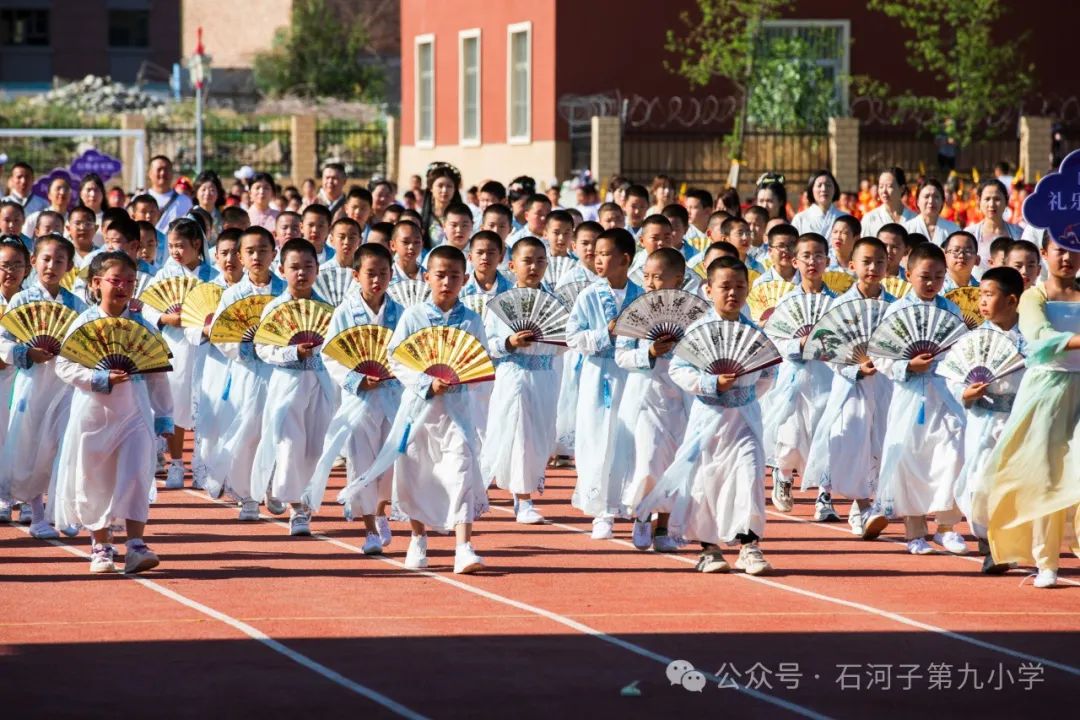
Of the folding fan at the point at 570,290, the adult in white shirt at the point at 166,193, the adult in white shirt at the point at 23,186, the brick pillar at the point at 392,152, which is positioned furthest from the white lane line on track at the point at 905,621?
the brick pillar at the point at 392,152

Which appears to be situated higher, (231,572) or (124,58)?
(124,58)

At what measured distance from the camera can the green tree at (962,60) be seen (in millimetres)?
36719

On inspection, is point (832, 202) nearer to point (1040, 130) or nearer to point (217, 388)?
point (217, 388)

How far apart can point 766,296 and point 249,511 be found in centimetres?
383

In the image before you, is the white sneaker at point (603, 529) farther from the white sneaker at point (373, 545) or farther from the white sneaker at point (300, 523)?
the white sneaker at point (300, 523)

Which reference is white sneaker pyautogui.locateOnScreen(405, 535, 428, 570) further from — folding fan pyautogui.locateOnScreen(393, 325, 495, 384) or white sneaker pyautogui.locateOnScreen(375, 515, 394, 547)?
folding fan pyautogui.locateOnScreen(393, 325, 495, 384)

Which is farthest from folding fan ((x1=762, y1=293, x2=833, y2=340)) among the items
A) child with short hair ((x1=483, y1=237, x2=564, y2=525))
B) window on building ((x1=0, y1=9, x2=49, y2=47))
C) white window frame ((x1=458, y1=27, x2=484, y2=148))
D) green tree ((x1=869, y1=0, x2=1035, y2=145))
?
window on building ((x1=0, y1=9, x2=49, y2=47))

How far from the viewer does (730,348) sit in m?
10.9

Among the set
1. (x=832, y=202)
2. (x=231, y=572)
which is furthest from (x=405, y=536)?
(x=832, y=202)

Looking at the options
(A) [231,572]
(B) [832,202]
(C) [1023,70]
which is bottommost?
(A) [231,572]

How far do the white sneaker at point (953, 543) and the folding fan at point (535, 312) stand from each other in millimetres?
2521

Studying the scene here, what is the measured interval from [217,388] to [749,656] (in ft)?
18.9

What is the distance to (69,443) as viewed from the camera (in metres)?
11.0

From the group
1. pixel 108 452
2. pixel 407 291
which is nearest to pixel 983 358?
pixel 407 291
